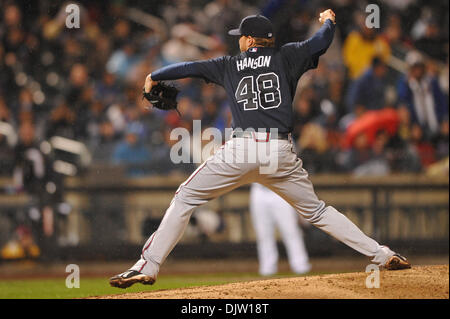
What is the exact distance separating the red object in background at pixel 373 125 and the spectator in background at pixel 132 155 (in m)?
3.24

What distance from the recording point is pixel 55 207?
38.1 ft

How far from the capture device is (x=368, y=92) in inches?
507

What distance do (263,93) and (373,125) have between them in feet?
21.0

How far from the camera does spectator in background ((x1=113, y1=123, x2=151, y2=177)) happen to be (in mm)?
12297

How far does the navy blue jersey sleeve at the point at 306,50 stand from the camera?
240 inches

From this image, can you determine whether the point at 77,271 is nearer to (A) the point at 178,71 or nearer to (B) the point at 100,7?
(A) the point at 178,71

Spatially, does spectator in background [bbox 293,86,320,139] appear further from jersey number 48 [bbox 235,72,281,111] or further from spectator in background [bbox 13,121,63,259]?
jersey number 48 [bbox 235,72,281,111]

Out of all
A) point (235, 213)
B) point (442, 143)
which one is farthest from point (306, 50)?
point (442, 143)

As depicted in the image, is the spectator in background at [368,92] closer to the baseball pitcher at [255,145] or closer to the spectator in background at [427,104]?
the spectator in background at [427,104]

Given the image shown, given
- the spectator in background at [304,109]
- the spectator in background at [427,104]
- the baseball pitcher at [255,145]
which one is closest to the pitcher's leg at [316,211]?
the baseball pitcher at [255,145]

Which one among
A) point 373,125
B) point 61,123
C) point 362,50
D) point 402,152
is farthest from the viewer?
point 362,50

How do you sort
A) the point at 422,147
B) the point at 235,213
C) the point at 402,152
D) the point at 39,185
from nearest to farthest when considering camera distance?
1. the point at 39,185
2. the point at 235,213
3. the point at 402,152
4. the point at 422,147

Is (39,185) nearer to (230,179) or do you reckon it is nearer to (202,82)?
(202,82)

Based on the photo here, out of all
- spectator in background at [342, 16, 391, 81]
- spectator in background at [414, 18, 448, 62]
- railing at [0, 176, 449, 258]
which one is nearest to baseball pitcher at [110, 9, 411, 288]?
railing at [0, 176, 449, 258]
